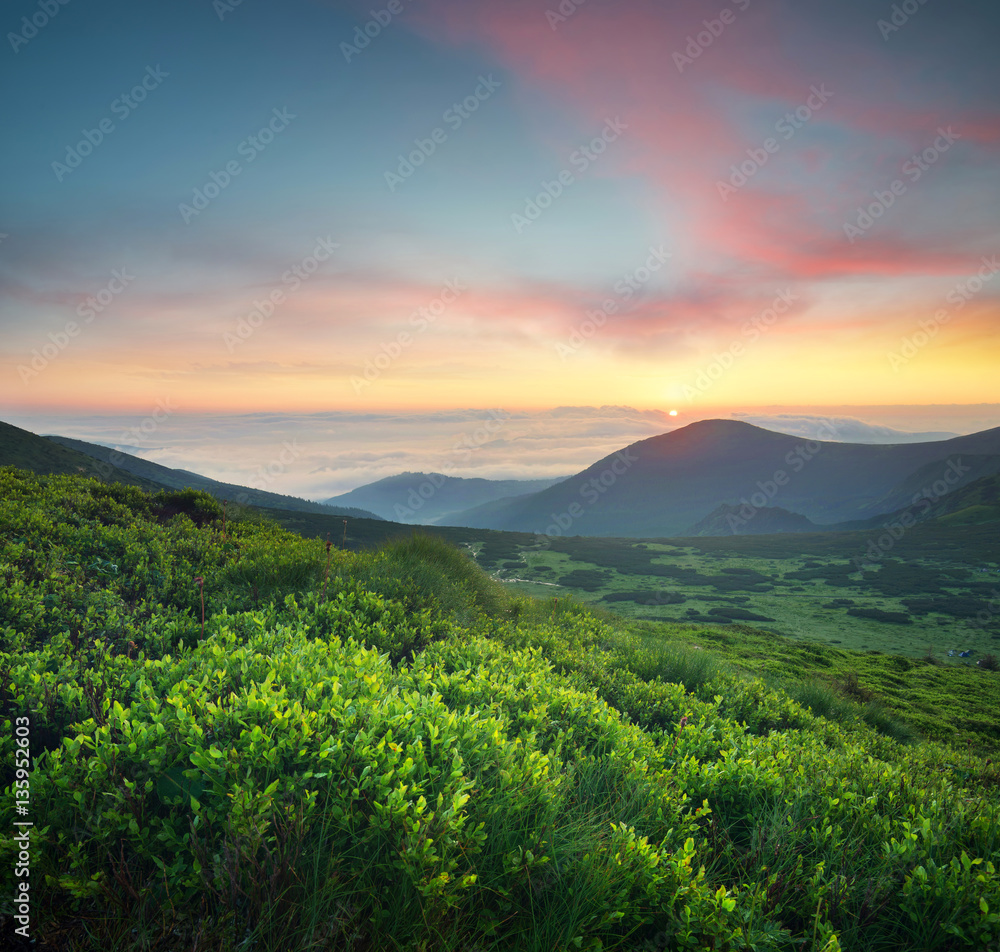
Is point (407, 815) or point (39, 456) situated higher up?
point (39, 456)

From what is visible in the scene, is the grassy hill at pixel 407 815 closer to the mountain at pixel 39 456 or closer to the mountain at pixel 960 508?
the mountain at pixel 39 456

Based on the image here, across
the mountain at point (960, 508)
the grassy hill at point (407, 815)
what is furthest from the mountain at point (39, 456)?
the mountain at point (960, 508)

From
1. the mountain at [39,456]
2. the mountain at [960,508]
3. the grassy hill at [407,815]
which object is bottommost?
the mountain at [960,508]

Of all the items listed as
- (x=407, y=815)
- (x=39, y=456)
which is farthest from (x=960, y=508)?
(x=39, y=456)

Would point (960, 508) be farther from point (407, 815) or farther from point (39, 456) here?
point (39, 456)

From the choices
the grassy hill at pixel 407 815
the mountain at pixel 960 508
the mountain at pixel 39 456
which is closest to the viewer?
the grassy hill at pixel 407 815

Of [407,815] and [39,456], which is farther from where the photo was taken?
[39,456]

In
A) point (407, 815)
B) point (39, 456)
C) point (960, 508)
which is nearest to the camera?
point (407, 815)

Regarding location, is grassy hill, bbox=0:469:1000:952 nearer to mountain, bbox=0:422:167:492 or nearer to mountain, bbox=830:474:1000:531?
mountain, bbox=0:422:167:492

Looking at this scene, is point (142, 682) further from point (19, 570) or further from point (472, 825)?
point (19, 570)

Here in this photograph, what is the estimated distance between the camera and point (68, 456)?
54188 mm

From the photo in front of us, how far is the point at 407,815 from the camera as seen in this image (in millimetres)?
3068

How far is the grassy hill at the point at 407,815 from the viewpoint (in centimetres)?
282

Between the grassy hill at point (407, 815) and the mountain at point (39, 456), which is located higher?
the mountain at point (39, 456)
